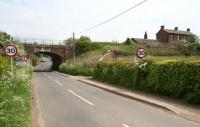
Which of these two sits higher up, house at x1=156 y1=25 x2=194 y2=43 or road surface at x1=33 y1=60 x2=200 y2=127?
house at x1=156 y1=25 x2=194 y2=43

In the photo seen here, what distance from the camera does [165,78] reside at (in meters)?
19.7

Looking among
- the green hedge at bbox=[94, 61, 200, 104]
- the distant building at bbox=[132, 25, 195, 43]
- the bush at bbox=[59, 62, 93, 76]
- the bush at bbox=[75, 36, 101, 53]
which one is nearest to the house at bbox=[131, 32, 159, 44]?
the distant building at bbox=[132, 25, 195, 43]

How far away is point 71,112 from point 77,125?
3.16m

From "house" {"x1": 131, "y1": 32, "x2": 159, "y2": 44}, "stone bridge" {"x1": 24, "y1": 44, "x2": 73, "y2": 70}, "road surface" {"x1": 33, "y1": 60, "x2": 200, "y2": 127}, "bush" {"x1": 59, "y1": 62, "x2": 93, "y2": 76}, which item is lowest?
"bush" {"x1": 59, "y1": 62, "x2": 93, "y2": 76}

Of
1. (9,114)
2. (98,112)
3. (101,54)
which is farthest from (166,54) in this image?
(9,114)

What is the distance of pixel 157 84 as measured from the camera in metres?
20.7

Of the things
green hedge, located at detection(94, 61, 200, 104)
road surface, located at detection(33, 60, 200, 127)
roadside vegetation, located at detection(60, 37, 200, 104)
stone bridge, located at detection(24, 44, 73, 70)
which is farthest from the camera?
stone bridge, located at detection(24, 44, 73, 70)

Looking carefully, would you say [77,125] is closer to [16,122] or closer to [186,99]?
[16,122]

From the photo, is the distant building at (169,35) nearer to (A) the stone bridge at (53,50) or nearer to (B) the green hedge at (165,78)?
(A) the stone bridge at (53,50)

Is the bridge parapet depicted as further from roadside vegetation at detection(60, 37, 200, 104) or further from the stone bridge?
roadside vegetation at detection(60, 37, 200, 104)

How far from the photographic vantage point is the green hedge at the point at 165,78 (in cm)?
1666

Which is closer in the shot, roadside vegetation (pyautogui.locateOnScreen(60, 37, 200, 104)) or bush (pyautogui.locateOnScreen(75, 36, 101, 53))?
roadside vegetation (pyautogui.locateOnScreen(60, 37, 200, 104))

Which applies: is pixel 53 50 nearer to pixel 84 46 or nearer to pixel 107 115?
pixel 84 46

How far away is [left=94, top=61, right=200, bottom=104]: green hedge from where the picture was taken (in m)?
16.7
